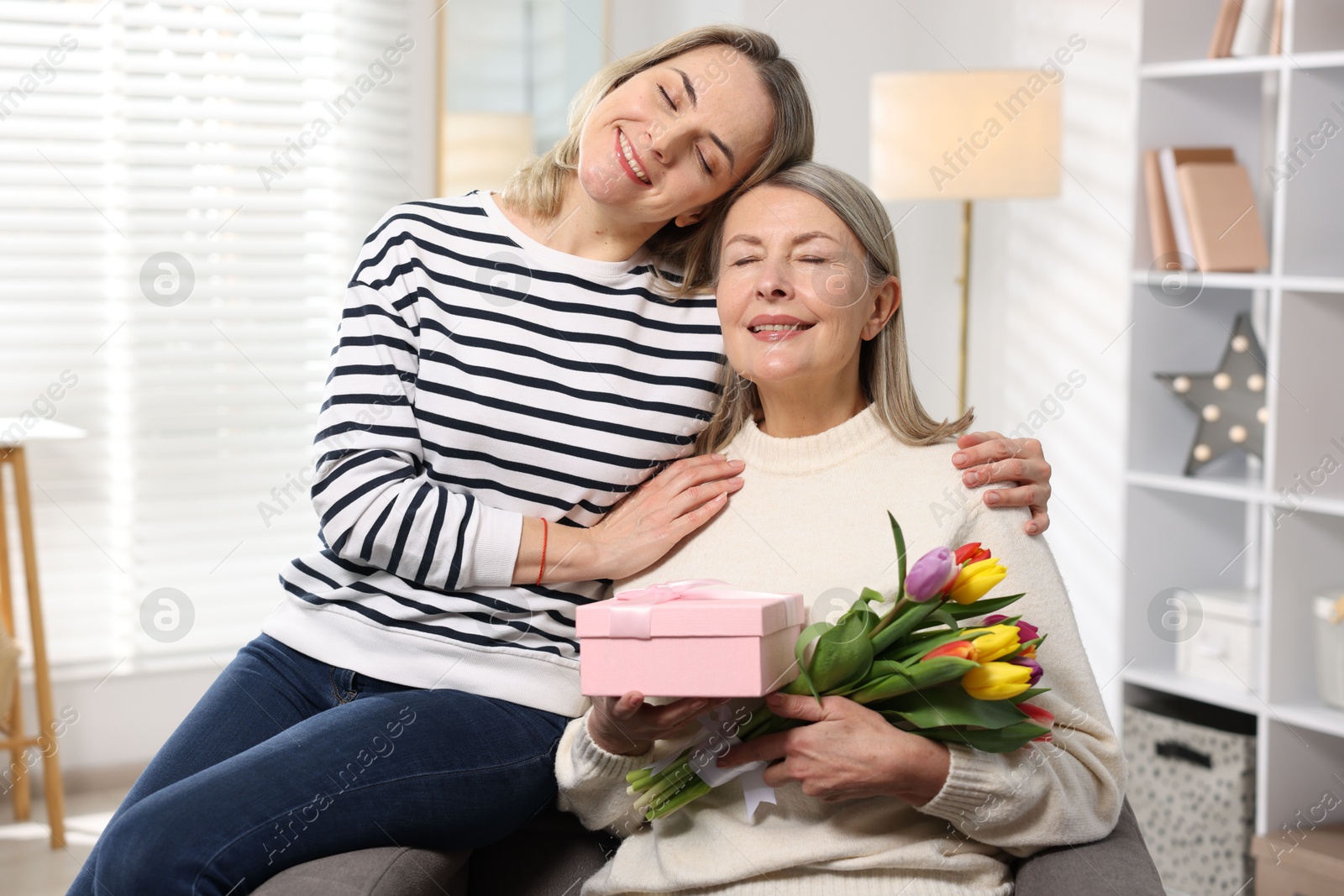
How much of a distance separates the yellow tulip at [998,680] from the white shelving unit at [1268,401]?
150cm

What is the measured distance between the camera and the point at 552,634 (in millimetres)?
1508

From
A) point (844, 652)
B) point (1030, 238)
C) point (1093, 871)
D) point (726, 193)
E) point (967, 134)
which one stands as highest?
point (967, 134)

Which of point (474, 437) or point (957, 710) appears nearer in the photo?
point (957, 710)

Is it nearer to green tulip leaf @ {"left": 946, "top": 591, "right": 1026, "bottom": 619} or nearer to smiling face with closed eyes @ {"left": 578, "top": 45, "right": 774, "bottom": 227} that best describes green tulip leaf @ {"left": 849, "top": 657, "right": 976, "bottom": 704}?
green tulip leaf @ {"left": 946, "top": 591, "right": 1026, "bottom": 619}

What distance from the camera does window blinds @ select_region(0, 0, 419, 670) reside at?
10.5 feet

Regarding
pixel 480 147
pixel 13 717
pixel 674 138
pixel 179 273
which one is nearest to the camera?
pixel 674 138

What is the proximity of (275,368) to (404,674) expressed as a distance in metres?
2.17

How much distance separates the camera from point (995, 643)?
118 centimetres

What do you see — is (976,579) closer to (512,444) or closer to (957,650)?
(957,650)

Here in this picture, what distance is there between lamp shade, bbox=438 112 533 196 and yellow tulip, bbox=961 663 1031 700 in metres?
2.69

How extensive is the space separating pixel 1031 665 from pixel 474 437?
2.28 ft

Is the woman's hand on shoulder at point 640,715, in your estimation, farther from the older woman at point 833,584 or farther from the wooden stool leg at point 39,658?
the wooden stool leg at point 39,658

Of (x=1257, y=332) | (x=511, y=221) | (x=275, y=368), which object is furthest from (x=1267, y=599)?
(x=275, y=368)

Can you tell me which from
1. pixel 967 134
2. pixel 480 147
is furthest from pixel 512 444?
pixel 480 147
